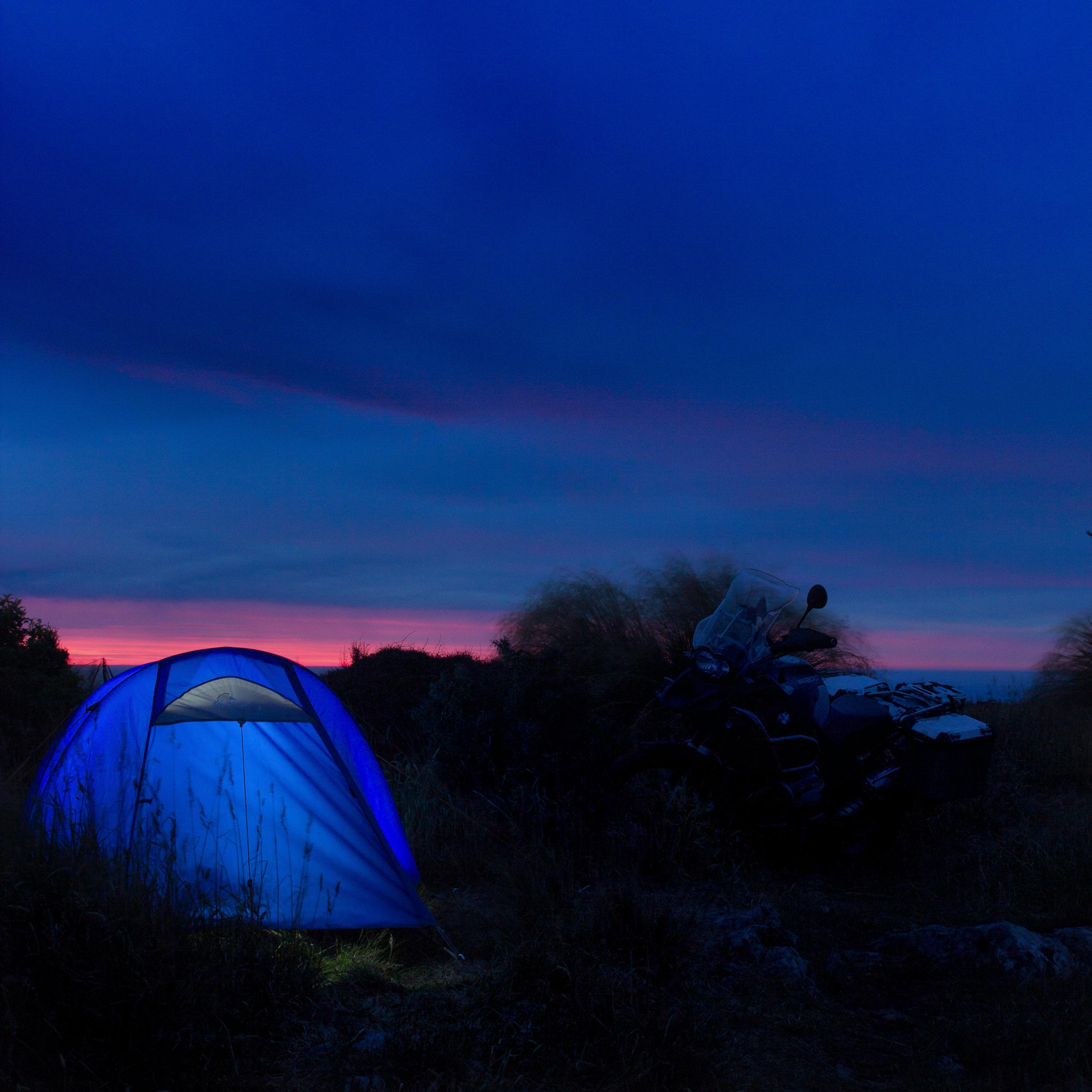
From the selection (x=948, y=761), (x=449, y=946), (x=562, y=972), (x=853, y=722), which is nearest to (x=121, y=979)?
(x=562, y=972)

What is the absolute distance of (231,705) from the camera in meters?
5.86

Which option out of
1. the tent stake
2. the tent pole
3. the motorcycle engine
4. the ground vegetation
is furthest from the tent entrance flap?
the motorcycle engine

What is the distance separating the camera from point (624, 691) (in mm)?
10391

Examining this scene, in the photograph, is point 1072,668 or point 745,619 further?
point 1072,668

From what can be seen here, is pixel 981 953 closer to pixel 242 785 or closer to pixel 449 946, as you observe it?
pixel 449 946

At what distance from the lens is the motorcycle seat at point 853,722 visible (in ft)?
23.2

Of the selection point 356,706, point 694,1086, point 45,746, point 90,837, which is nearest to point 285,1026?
point 90,837

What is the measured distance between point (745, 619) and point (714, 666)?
1.74 feet

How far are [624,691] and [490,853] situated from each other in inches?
143

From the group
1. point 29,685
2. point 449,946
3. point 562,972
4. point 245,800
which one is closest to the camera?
point 562,972

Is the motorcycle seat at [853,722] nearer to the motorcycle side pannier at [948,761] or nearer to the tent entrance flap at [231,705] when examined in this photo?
the motorcycle side pannier at [948,761]

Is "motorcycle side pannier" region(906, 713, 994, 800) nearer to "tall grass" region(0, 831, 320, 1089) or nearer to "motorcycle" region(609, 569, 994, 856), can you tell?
"motorcycle" region(609, 569, 994, 856)

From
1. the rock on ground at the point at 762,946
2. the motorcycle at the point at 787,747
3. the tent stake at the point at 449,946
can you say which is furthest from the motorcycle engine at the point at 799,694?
the tent stake at the point at 449,946

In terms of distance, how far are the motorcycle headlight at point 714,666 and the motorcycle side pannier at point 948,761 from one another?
156 centimetres
